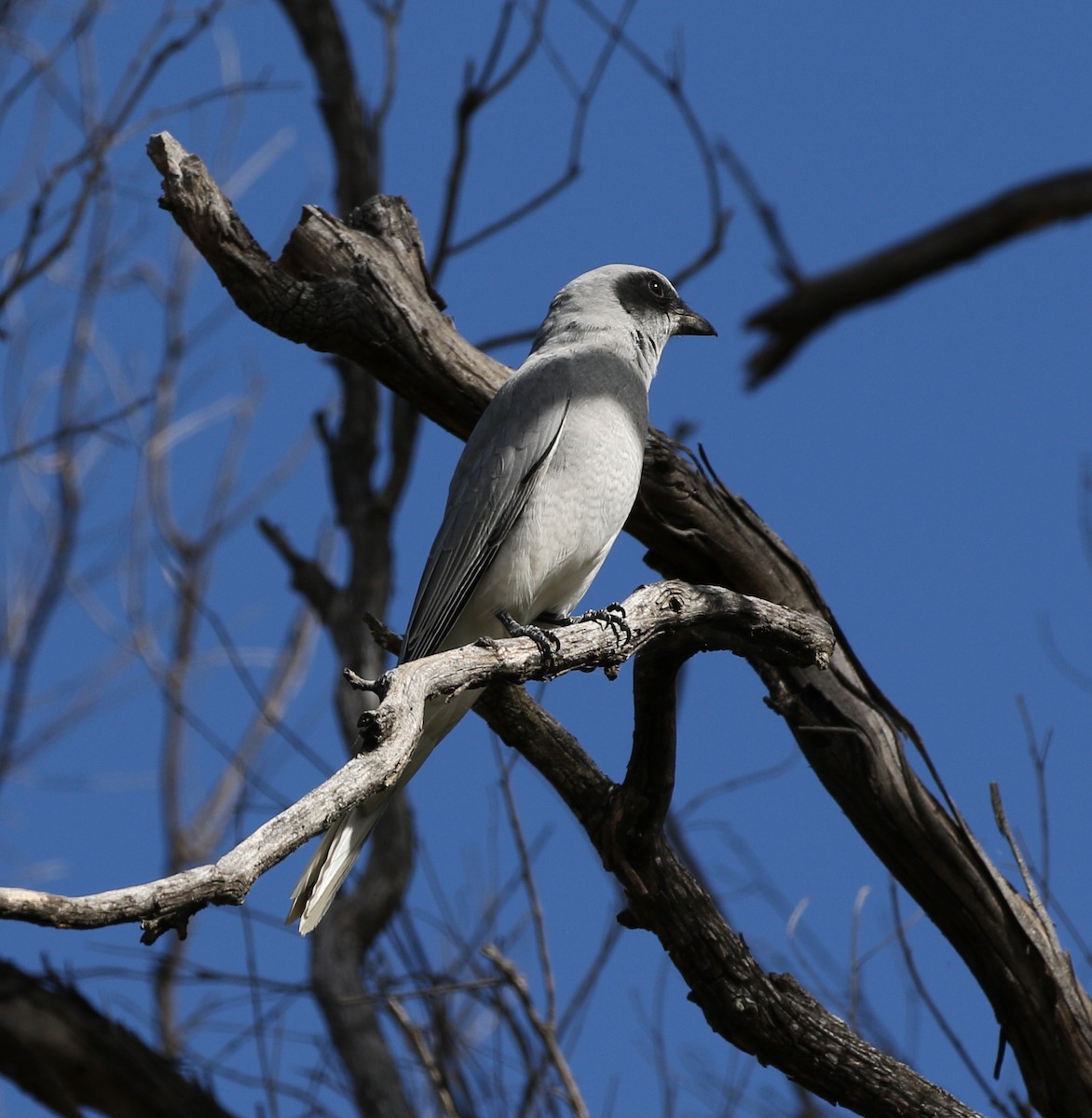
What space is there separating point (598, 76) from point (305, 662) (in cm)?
522

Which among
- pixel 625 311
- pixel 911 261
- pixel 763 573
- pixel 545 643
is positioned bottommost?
pixel 911 261

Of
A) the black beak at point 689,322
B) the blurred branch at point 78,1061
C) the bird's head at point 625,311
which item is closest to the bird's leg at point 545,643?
the bird's head at point 625,311

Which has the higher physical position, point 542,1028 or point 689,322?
point 689,322

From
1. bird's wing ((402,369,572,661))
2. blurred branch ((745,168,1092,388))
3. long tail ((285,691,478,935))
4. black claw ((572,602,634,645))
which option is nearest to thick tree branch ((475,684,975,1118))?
black claw ((572,602,634,645))

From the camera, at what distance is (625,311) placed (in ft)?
18.1

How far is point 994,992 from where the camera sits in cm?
427

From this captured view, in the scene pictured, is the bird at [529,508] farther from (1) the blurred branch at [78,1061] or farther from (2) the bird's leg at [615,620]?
(1) the blurred branch at [78,1061]

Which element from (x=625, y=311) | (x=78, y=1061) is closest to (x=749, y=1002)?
(x=625, y=311)

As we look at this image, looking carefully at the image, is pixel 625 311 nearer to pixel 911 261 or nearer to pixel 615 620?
pixel 615 620

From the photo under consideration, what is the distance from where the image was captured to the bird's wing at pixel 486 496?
436cm

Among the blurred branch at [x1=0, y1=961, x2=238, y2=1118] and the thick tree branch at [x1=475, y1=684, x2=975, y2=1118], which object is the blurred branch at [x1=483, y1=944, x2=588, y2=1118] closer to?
the thick tree branch at [x1=475, y1=684, x2=975, y2=1118]

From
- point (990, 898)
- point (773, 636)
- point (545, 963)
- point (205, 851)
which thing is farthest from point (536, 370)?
point (205, 851)

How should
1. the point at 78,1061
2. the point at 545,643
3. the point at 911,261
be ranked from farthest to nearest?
1. the point at 78,1061
2. the point at 545,643
3. the point at 911,261

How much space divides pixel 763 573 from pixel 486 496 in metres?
0.97
